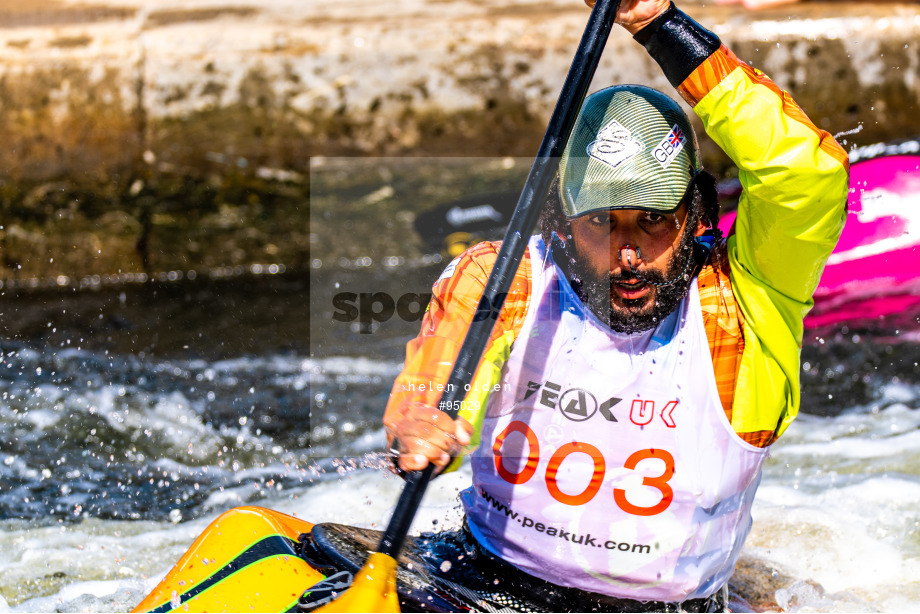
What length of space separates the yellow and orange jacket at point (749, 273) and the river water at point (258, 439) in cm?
69

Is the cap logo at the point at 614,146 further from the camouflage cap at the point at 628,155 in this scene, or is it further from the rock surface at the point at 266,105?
the rock surface at the point at 266,105

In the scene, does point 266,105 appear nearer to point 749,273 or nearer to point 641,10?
point 641,10

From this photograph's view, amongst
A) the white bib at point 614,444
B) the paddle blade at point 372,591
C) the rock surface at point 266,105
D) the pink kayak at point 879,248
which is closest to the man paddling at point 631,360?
the white bib at point 614,444

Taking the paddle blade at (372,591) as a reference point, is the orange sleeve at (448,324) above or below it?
above

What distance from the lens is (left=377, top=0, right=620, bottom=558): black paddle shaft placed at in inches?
82.0

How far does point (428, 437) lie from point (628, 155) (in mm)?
755

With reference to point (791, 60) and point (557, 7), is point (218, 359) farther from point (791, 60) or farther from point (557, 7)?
point (791, 60)

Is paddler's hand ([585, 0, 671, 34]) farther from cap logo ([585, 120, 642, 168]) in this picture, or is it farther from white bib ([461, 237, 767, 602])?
white bib ([461, 237, 767, 602])

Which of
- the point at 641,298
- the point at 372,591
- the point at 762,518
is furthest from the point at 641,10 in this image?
the point at 762,518

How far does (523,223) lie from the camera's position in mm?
2113

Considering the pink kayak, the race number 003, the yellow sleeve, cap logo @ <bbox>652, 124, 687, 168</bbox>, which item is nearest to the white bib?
the race number 003

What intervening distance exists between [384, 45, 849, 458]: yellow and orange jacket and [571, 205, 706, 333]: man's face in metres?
0.13

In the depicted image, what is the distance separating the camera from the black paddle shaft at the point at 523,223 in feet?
6.84

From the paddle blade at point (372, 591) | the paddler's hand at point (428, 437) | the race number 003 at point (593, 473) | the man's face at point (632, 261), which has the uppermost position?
the man's face at point (632, 261)
